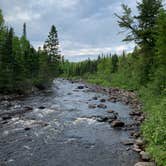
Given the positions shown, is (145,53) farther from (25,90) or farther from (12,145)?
(12,145)

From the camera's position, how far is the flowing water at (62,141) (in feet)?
36.8

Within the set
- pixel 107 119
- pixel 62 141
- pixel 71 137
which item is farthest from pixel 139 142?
pixel 107 119

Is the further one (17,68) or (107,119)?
(17,68)

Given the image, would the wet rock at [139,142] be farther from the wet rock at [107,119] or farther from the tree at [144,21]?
the tree at [144,21]

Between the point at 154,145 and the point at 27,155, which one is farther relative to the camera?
the point at 27,155

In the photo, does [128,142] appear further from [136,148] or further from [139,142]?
[136,148]

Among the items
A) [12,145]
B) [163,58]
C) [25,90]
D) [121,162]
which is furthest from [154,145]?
[25,90]

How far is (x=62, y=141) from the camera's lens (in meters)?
14.0

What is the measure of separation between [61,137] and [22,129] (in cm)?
322

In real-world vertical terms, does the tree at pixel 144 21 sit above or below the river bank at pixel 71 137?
above

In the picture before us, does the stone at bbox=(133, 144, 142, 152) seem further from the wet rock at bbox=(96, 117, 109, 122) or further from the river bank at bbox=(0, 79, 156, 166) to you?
the wet rock at bbox=(96, 117, 109, 122)

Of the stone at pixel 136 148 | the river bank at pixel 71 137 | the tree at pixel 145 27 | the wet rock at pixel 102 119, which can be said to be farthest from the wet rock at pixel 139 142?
the tree at pixel 145 27

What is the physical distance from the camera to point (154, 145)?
1090 centimetres

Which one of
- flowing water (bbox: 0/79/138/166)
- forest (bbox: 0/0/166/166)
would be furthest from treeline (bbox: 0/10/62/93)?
flowing water (bbox: 0/79/138/166)
